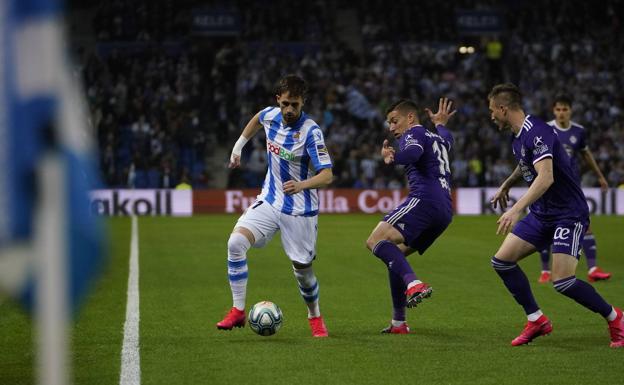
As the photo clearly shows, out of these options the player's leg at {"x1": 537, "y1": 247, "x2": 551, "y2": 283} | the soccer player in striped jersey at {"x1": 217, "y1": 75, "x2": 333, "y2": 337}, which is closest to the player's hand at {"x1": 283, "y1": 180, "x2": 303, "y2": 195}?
the soccer player in striped jersey at {"x1": 217, "y1": 75, "x2": 333, "y2": 337}

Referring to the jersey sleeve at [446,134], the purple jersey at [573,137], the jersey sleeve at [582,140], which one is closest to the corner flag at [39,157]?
the jersey sleeve at [446,134]

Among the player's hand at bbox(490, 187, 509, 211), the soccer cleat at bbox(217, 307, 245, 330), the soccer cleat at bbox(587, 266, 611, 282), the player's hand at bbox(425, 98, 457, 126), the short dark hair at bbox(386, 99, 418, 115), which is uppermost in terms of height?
the short dark hair at bbox(386, 99, 418, 115)

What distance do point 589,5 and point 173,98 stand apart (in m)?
18.0

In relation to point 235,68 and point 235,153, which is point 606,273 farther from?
point 235,68

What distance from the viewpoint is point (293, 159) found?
30.2 feet

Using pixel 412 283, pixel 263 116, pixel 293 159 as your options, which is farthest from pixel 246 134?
pixel 412 283

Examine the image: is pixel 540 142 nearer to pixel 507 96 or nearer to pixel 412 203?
pixel 507 96

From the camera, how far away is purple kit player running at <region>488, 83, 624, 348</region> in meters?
8.38

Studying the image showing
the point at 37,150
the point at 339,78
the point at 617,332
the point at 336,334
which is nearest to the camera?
the point at 37,150

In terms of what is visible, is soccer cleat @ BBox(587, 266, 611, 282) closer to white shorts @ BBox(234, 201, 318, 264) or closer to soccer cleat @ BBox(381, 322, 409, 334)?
soccer cleat @ BBox(381, 322, 409, 334)

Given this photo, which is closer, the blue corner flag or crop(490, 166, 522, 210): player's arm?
the blue corner flag

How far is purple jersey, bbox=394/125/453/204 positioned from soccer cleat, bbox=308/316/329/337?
1.42 metres

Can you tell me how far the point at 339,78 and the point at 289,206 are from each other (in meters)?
28.3

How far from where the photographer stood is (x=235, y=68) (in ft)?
122
